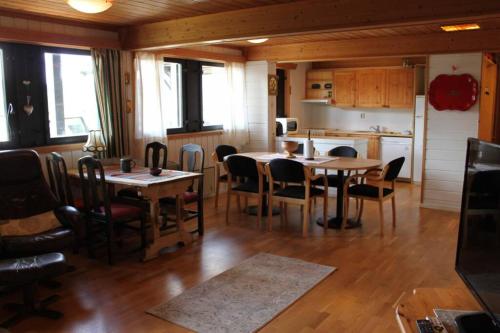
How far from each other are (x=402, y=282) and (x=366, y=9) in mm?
2255

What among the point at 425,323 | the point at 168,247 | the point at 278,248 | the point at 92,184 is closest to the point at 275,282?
the point at 278,248

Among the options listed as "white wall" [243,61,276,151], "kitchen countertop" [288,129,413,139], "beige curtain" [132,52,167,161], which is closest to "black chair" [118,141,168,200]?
"beige curtain" [132,52,167,161]

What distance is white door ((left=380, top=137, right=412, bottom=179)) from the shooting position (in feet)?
26.6

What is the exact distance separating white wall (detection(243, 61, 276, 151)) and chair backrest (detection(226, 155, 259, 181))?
205 centimetres

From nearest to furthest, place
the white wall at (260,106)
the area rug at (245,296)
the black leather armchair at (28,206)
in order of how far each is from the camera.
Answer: the area rug at (245,296)
the black leather armchair at (28,206)
the white wall at (260,106)

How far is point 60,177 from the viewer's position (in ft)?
14.3

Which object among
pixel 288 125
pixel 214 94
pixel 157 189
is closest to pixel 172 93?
pixel 214 94

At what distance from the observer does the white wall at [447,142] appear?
5.96 meters

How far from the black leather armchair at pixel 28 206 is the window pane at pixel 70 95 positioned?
3.88ft

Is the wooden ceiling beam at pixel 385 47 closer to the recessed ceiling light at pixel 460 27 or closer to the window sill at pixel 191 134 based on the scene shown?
the recessed ceiling light at pixel 460 27

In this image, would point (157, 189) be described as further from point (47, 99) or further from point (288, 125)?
point (288, 125)

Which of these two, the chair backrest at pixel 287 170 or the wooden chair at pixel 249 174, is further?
the wooden chair at pixel 249 174

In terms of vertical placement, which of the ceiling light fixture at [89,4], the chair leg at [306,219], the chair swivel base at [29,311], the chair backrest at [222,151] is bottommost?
the chair swivel base at [29,311]

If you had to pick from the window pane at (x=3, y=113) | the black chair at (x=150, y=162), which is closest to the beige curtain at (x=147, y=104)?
the black chair at (x=150, y=162)
